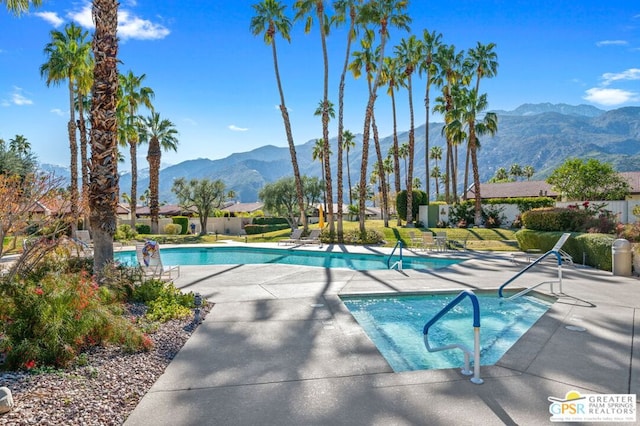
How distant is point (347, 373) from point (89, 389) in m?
2.68

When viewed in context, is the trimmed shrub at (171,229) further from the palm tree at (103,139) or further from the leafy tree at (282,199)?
the palm tree at (103,139)

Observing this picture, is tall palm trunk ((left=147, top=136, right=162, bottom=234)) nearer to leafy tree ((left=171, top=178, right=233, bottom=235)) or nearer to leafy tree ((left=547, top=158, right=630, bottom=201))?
leafy tree ((left=171, top=178, right=233, bottom=235))

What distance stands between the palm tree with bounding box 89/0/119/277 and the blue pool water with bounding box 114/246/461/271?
6562mm

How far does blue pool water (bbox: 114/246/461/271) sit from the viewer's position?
15.0 m

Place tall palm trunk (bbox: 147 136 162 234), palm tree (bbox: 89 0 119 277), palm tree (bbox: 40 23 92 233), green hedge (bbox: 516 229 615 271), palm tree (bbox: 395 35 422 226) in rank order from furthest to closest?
tall palm trunk (bbox: 147 136 162 234), palm tree (bbox: 395 35 422 226), palm tree (bbox: 40 23 92 233), green hedge (bbox: 516 229 615 271), palm tree (bbox: 89 0 119 277)

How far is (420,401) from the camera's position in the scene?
3697 mm

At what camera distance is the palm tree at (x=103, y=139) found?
26.9 feet

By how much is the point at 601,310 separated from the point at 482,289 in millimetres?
2422

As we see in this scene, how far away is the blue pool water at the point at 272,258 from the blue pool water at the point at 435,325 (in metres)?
5.94

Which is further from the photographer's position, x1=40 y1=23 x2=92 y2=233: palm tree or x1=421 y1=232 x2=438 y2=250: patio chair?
x1=40 y1=23 x2=92 y2=233: palm tree

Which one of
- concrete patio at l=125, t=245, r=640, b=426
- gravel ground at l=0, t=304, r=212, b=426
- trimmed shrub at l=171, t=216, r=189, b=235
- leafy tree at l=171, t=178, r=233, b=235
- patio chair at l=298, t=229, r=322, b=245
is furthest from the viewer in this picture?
trimmed shrub at l=171, t=216, r=189, b=235

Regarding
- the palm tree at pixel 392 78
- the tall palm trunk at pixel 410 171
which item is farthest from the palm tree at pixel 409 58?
the palm tree at pixel 392 78

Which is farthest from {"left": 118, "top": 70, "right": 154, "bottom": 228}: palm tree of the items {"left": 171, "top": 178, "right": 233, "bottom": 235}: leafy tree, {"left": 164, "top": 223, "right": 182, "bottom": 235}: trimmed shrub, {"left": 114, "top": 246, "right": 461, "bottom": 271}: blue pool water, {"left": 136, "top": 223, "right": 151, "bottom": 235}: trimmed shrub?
{"left": 114, "top": 246, "right": 461, "bottom": 271}: blue pool water

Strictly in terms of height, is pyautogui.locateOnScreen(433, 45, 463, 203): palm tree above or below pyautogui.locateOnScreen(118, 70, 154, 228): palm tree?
above
